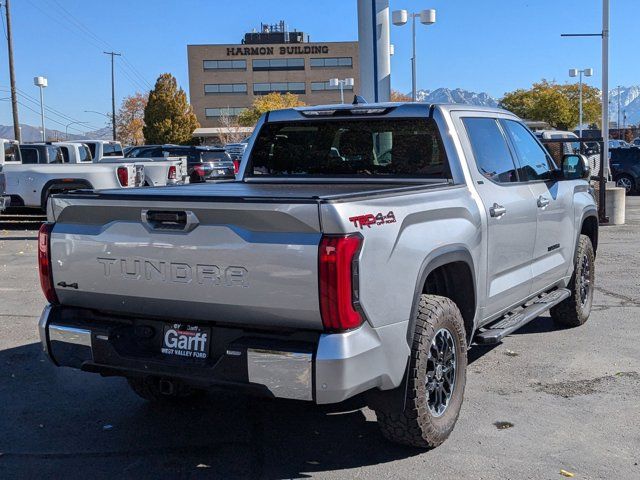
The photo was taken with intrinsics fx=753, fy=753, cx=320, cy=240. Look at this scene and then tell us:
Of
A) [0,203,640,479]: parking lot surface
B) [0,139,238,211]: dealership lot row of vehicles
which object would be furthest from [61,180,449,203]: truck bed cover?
[0,139,238,211]: dealership lot row of vehicles

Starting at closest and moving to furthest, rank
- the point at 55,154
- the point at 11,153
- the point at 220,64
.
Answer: the point at 11,153
the point at 55,154
the point at 220,64

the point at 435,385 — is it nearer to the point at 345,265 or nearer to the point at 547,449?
the point at 547,449

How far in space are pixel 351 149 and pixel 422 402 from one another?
2.16 meters

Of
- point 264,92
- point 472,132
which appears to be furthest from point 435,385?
point 264,92

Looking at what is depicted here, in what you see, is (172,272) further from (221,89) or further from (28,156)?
(221,89)

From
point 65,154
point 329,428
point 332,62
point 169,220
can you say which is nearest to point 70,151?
point 65,154

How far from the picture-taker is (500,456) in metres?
4.24

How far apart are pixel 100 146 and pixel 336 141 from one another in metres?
17.6

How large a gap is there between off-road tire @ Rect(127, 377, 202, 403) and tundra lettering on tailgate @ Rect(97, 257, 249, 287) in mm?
1292

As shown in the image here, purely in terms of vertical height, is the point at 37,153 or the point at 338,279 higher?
the point at 37,153

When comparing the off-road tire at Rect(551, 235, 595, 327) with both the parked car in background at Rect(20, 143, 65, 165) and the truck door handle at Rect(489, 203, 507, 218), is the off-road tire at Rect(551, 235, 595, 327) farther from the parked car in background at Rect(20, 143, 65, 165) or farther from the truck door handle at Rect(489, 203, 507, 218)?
the parked car in background at Rect(20, 143, 65, 165)

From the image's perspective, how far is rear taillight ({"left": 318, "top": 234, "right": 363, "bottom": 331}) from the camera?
342 cm

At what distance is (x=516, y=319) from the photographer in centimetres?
538

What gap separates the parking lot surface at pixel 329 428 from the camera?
4133mm
